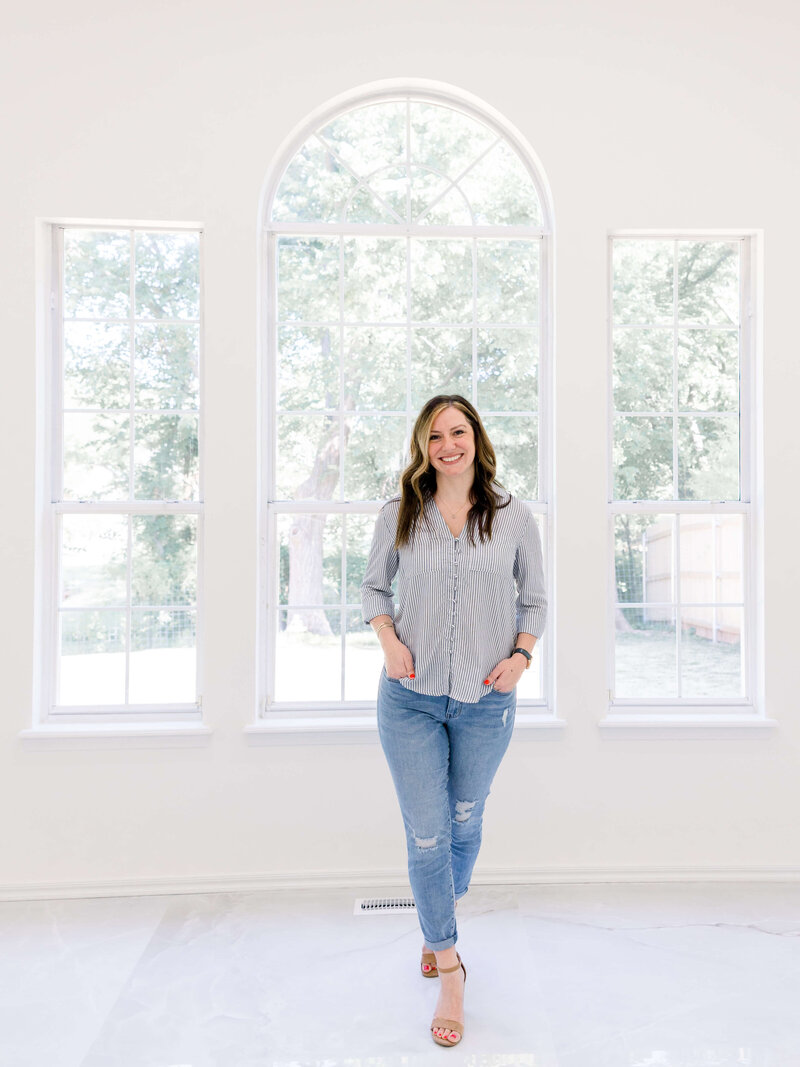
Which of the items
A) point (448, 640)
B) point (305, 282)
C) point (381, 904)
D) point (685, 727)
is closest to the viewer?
point (448, 640)

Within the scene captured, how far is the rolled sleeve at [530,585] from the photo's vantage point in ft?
6.89

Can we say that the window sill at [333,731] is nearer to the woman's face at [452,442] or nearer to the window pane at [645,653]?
the window pane at [645,653]

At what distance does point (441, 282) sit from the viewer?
2969 millimetres

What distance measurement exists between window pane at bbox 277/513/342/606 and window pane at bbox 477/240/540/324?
1.05 meters

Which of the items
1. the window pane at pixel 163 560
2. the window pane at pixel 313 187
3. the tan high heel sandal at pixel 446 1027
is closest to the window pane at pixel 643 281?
the window pane at pixel 313 187

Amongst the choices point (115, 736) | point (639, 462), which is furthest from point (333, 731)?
point (639, 462)

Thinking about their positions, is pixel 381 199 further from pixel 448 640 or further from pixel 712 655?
pixel 712 655

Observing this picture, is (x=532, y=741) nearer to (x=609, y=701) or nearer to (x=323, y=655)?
(x=609, y=701)

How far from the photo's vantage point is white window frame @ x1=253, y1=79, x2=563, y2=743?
9.46ft

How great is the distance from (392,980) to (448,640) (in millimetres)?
1037

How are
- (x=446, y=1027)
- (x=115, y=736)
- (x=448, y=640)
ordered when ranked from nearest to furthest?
(x=446, y=1027), (x=448, y=640), (x=115, y=736)

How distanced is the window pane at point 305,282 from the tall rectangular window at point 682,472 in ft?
3.75

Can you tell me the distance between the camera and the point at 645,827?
9.29ft

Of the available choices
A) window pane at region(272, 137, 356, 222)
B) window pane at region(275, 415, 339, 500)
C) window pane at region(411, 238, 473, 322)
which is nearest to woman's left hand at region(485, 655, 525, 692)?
window pane at region(275, 415, 339, 500)
